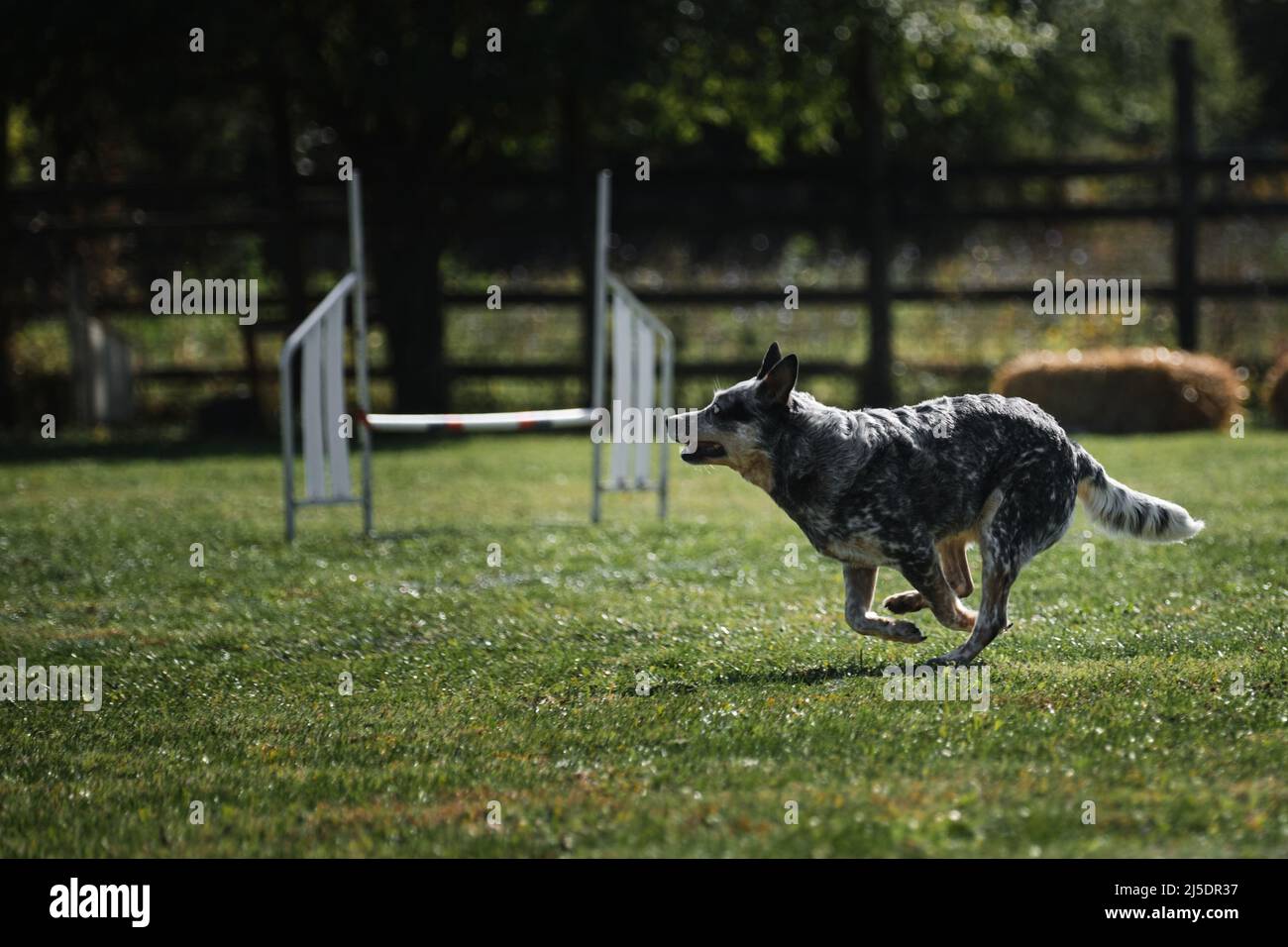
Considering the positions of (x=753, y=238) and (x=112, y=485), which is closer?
(x=112, y=485)

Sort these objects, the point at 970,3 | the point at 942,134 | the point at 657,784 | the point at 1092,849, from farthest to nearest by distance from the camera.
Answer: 1. the point at 942,134
2. the point at 970,3
3. the point at 657,784
4. the point at 1092,849

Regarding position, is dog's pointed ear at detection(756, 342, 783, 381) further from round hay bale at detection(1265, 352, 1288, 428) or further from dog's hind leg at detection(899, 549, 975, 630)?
round hay bale at detection(1265, 352, 1288, 428)

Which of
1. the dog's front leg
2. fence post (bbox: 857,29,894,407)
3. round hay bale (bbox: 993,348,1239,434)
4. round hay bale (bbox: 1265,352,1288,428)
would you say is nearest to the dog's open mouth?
the dog's front leg

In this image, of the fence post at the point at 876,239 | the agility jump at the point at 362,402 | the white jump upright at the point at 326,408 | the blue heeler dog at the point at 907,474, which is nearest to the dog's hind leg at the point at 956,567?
the blue heeler dog at the point at 907,474

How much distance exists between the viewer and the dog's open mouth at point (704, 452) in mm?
6582

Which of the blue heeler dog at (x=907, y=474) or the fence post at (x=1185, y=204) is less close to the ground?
the fence post at (x=1185, y=204)

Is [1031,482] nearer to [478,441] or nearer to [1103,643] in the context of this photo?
[1103,643]

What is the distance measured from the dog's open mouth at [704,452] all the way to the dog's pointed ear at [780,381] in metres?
0.29

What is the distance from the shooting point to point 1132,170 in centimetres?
1930

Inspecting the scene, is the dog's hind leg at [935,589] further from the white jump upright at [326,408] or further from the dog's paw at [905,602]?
the white jump upright at [326,408]

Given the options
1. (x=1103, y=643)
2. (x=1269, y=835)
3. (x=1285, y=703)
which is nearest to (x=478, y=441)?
(x=1103, y=643)

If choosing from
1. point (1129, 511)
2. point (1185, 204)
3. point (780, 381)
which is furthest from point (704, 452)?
point (1185, 204)

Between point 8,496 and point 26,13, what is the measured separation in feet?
23.2

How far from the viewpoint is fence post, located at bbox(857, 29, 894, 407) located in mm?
20312
